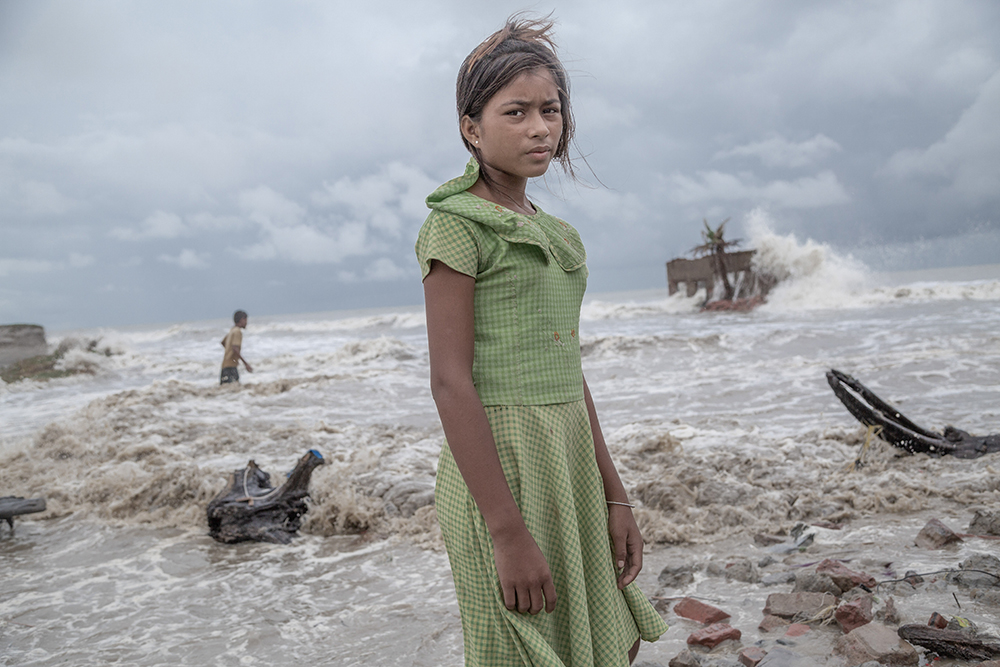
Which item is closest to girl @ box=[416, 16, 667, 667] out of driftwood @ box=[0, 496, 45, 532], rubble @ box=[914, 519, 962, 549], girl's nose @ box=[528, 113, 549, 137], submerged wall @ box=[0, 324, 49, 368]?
girl's nose @ box=[528, 113, 549, 137]

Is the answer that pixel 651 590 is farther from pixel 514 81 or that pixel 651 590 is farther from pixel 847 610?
pixel 514 81

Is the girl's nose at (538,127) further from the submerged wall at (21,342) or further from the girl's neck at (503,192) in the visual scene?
the submerged wall at (21,342)

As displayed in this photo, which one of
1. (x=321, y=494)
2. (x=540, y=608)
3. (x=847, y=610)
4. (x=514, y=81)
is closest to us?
(x=540, y=608)

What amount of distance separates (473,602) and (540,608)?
0.12 meters

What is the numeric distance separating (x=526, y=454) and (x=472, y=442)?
0.37ft

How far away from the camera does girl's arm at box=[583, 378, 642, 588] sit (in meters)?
1.25

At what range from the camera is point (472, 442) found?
104cm

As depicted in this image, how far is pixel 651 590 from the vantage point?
2.94m

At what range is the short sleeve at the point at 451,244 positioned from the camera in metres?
1.06

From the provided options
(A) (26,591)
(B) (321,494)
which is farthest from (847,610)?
(A) (26,591)

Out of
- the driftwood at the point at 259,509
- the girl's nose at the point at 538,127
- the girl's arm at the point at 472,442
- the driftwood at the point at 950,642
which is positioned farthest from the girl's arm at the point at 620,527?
the driftwood at the point at 259,509

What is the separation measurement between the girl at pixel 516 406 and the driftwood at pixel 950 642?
128cm

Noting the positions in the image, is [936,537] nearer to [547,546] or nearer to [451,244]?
[547,546]

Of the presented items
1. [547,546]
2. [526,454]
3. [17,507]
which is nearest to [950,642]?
[547,546]
